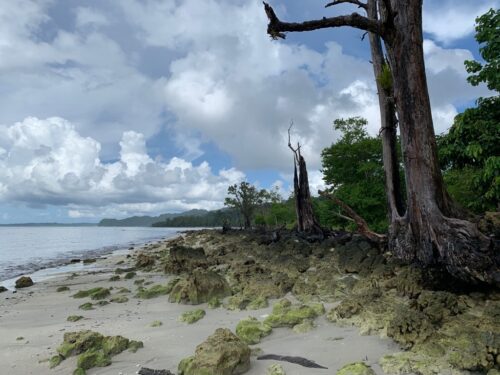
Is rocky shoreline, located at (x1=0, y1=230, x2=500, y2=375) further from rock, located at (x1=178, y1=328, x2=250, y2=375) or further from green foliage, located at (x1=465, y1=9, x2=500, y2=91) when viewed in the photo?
green foliage, located at (x1=465, y1=9, x2=500, y2=91)

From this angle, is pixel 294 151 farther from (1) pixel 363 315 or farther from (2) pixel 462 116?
(1) pixel 363 315

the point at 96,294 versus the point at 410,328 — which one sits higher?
the point at 410,328

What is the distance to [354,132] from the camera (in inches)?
1168

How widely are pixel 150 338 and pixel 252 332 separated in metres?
1.77

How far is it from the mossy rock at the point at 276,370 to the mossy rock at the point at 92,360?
2.23 m

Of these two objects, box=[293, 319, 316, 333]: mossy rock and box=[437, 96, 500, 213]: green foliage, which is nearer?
box=[293, 319, 316, 333]: mossy rock

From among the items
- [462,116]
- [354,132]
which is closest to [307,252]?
[462,116]

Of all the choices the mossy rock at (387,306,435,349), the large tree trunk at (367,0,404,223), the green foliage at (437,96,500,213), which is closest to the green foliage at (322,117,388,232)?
the green foliage at (437,96,500,213)

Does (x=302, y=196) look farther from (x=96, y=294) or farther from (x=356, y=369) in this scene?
(x=356, y=369)

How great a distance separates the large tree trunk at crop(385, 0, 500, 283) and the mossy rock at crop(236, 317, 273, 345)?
10.7ft

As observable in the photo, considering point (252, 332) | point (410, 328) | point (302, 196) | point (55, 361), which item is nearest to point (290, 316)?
point (252, 332)

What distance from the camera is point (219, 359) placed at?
4023 millimetres

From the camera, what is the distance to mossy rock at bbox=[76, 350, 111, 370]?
15.6 ft

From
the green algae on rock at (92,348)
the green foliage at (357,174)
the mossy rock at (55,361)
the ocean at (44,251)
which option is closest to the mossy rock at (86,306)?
the green algae on rock at (92,348)
